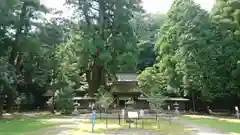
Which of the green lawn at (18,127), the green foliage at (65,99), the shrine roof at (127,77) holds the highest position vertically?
the shrine roof at (127,77)

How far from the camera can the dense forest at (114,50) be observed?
25.3 metres

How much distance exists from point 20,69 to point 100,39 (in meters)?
9.35

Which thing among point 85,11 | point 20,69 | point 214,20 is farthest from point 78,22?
point 214,20

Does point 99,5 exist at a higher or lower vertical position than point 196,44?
higher

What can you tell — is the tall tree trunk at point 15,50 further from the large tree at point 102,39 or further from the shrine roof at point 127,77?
the shrine roof at point 127,77

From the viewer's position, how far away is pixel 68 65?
94.6ft

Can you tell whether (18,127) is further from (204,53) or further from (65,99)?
(204,53)

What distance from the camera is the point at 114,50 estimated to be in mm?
28297

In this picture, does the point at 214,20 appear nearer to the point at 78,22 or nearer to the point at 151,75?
the point at 151,75

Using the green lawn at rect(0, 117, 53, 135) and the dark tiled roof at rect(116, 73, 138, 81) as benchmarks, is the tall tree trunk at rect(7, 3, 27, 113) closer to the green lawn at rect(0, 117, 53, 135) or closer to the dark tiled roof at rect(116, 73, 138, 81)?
the green lawn at rect(0, 117, 53, 135)

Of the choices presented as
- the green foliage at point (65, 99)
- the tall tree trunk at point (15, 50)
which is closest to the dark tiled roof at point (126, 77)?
the green foliage at point (65, 99)

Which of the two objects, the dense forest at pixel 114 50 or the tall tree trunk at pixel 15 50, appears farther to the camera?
the dense forest at pixel 114 50

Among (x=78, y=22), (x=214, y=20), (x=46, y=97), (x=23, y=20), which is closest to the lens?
(x=23, y=20)

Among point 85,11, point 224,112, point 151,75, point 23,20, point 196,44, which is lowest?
point 224,112
